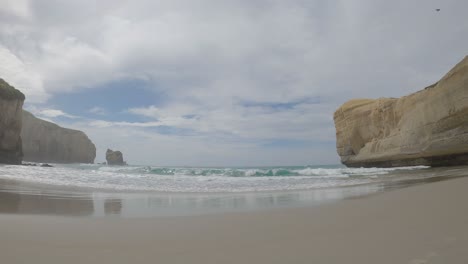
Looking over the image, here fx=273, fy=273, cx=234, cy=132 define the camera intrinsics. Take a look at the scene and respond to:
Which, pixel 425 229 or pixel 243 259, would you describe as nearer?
pixel 243 259

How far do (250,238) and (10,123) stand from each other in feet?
142

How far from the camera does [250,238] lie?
2.90 meters

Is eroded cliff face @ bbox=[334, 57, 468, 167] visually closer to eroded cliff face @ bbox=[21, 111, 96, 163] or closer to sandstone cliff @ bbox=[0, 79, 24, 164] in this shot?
sandstone cliff @ bbox=[0, 79, 24, 164]

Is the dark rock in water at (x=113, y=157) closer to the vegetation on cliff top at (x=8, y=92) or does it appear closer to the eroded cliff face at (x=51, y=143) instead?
the eroded cliff face at (x=51, y=143)

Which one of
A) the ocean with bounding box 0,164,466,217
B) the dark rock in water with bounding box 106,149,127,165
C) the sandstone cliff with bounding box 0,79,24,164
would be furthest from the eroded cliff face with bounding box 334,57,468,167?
the dark rock in water with bounding box 106,149,127,165

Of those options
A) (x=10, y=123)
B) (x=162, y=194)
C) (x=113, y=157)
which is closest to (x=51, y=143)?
(x=113, y=157)

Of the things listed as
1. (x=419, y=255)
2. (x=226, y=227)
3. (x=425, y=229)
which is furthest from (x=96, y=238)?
(x=425, y=229)

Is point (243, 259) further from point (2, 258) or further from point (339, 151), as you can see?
point (339, 151)

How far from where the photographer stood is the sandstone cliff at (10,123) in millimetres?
33875

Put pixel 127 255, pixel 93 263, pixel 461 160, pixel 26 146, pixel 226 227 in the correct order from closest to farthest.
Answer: pixel 93 263 → pixel 127 255 → pixel 226 227 → pixel 461 160 → pixel 26 146

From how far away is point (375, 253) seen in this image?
2.25m

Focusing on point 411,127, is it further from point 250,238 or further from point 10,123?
point 10,123

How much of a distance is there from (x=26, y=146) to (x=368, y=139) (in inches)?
2854

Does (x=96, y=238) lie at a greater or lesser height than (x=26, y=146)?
lesser
